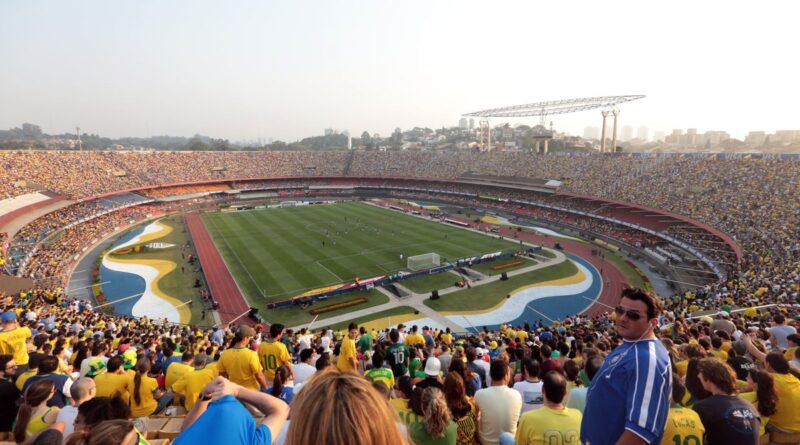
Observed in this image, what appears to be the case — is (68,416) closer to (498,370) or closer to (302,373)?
(302,373)

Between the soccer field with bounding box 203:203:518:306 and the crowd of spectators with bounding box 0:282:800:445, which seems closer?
the crowd of spectators with bounding box 0:282:800:445

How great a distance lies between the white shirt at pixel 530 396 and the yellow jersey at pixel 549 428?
2.39 metres

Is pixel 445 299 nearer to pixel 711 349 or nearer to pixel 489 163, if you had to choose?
pixel 711 349

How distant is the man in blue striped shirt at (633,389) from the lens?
306 cm

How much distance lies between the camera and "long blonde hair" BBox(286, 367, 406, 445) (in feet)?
5.24

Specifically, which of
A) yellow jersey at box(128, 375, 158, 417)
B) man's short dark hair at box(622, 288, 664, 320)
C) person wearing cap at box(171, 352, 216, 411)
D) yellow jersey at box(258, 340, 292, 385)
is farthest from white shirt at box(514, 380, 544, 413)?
yellow jersey at box(128, 375, 158, 417)

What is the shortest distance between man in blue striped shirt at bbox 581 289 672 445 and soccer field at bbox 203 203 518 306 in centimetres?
2841

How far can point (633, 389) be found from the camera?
3.14 m

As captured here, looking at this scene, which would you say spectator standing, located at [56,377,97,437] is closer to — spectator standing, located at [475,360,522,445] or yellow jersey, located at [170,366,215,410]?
yellow jersey, located at [170,366,215,410]

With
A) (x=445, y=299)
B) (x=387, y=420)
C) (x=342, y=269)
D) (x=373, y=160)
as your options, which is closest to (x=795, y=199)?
(x=445, y=299)

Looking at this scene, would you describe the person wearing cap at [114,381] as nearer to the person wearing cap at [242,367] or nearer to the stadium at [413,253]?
the person wearing cap at [242,367]

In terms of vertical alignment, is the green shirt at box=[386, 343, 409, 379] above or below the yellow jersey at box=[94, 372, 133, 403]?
below

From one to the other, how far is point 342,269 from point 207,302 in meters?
11.2

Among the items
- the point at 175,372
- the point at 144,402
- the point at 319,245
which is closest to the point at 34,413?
the point at 144,402
